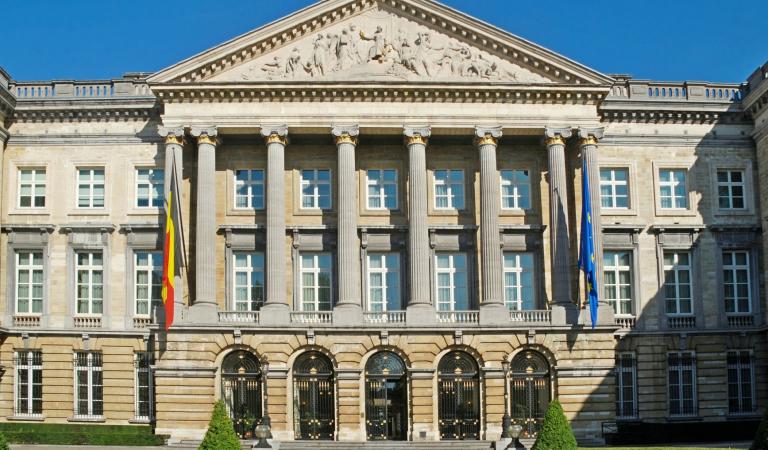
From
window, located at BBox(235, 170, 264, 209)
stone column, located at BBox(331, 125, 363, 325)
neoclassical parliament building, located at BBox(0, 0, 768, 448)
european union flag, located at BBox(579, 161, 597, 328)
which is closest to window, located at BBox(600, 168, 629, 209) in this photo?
neoclassical parliament building, located at BBox(0, 0, 768, 448)

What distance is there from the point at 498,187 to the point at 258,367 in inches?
538

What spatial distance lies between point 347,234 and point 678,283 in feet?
53.3

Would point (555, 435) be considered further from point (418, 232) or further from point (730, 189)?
point (730, 189)

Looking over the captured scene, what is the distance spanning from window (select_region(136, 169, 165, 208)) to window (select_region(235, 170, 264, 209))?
3582 mm

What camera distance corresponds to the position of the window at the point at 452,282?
163ft

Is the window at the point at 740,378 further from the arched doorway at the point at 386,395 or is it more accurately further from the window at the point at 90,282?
the window at the point at 90,282

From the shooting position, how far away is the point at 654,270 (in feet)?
166

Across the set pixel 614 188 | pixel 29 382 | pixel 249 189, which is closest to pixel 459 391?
pixel 614 188

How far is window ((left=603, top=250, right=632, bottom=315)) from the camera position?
5041 cm

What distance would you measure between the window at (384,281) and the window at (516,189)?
589 cm

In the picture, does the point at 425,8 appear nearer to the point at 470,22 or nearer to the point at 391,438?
the point at 470,22

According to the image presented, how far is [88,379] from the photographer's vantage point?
4928cm

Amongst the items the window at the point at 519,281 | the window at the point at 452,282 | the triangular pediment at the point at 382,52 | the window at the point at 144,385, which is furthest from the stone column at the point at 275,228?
the window at the point at 519,281

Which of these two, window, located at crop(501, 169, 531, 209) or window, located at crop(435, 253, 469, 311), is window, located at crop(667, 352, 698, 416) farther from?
window, located at crop(435, 253, 469, 311)
